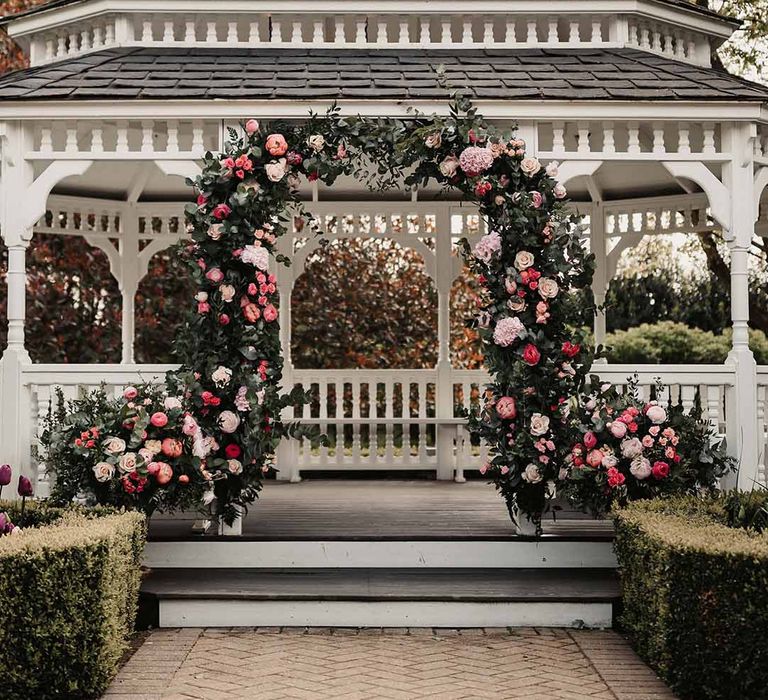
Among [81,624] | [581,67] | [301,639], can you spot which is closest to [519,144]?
[581,67]

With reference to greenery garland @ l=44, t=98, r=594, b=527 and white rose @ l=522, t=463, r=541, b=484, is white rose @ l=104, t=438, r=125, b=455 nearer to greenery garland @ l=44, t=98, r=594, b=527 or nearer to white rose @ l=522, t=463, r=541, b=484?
greenery garland @ l=44, t=98, r=594, b=527

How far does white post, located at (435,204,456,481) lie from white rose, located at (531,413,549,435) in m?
4.32

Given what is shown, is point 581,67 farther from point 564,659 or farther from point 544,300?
point 564,659

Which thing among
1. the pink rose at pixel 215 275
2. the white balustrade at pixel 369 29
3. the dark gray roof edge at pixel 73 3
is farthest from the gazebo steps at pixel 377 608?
the dark gray roof edge at pixel 73 3

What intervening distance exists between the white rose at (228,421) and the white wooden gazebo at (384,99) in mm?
859

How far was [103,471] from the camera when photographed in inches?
255

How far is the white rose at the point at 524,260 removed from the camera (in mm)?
6969

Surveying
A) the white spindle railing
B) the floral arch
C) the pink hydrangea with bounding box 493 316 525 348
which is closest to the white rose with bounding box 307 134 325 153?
the floral arch

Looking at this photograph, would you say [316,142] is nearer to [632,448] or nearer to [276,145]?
[276,145]

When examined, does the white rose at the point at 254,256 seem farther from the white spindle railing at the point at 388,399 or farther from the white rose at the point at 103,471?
the white rose at the point at 103,471

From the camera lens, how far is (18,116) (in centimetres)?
757

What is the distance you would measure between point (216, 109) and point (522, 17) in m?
3.19

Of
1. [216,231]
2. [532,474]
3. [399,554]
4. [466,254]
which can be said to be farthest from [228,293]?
[532,474]

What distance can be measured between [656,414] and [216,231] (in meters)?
3.18
